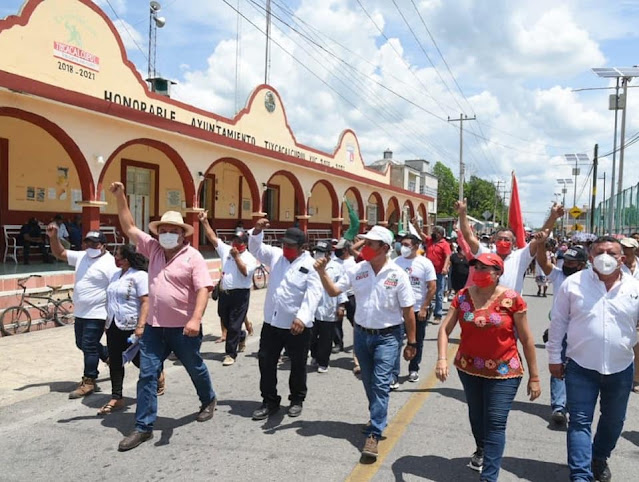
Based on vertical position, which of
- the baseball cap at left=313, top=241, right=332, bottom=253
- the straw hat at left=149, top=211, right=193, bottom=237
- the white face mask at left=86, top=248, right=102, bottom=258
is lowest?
the white face mask at left=86, top=248, right=102, bottom=258

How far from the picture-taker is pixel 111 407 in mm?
5016

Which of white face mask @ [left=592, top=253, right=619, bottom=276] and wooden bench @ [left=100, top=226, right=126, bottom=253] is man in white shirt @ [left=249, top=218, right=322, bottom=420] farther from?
wooden bench @ [left=100, top=226, right=126, bottom=253]

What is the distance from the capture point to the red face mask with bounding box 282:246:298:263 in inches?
198

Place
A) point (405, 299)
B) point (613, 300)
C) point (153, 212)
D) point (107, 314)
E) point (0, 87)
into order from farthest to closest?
point (153, 212) < point (0, 87) < point (107, 314) < point (405, 299) < point (613, 300)

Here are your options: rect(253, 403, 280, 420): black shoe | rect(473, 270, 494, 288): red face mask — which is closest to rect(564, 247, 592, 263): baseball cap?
rect(473, 270, 494, 288): red face mask

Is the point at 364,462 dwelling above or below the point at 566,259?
below

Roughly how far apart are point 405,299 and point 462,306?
0.75m

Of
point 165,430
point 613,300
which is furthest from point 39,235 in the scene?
point 613,300

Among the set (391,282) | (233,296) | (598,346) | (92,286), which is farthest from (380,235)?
(233,296)

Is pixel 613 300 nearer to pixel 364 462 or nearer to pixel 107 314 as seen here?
pixel 364 462

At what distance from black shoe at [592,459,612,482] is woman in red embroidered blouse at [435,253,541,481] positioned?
0.76 metres

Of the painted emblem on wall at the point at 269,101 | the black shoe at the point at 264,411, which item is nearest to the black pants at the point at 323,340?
the black shoe at the point at 264,411

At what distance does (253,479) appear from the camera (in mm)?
3676

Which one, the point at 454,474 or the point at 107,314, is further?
the point at 107,314
